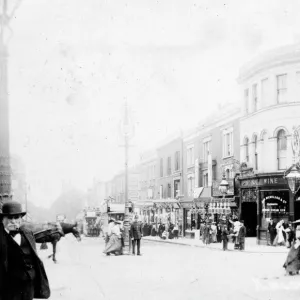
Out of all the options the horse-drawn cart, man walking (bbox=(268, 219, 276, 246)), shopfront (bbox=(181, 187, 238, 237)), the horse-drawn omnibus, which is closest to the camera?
the horse-drawn cart

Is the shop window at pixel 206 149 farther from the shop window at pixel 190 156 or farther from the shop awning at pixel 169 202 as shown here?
the shop awning at pixel 169 202

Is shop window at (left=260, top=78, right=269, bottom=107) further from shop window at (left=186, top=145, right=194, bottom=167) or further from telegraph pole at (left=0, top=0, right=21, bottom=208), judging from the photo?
telegraph pole at (left=0, top=0, right=21, bottom=208)

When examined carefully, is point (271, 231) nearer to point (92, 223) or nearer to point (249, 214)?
point (249, 214)

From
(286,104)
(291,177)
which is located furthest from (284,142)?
(291,177)

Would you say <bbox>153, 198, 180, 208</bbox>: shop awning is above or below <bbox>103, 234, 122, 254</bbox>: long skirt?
above

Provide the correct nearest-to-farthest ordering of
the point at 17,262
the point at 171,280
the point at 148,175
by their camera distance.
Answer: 1. the point at 17,262
2. the point at 171,280
3. the point at 148,175

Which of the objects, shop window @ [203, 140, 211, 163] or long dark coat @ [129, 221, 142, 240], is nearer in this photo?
long dark coat @ [129, 221, 142, 240]

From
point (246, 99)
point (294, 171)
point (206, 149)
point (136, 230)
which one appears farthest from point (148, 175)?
point (136, 230)

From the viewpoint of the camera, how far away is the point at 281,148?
3566cm

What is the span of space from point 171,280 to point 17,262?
28.2 feet

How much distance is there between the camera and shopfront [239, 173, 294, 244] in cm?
3506

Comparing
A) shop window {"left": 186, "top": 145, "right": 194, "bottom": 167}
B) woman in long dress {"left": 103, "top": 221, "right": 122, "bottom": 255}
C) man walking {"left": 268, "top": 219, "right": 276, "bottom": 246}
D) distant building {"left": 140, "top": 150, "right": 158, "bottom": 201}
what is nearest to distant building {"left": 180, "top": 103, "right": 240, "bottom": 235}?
shop window {"left": 186, "top": 145, "right": 194, "bottom": 167}

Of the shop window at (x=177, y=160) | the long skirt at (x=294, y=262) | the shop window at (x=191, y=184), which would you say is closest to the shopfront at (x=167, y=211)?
the shop window at (x=191, y=184)

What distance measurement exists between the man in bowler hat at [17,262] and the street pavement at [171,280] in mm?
4929
